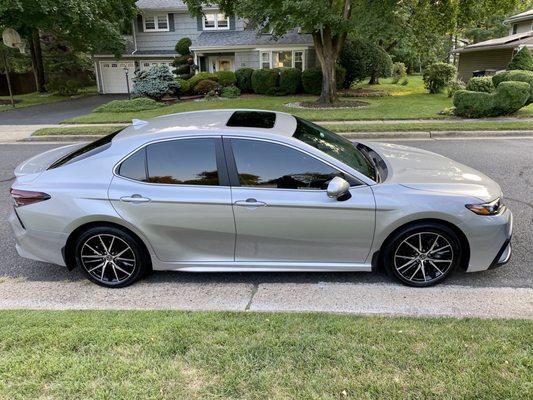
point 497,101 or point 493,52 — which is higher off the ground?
point 493,52

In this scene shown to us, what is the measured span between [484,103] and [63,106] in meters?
20.0

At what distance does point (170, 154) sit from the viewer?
13.1ft

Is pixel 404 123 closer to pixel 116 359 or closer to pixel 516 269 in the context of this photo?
pixel 516 269

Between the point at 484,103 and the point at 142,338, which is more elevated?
the point at 484,103

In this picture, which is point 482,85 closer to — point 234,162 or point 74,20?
point 234,162

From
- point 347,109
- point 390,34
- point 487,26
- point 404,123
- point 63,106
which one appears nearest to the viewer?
point 404,123

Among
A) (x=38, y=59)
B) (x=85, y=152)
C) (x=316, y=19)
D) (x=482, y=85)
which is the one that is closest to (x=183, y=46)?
(x=38, y=59)

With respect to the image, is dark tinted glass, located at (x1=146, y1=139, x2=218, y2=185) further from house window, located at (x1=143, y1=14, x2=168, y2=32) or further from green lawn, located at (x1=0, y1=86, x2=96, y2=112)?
house window, located at (x1=143, y1=14, x2=168, y2=32)

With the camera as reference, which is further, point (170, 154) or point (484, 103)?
point (484, 103)

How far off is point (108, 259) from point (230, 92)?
19.4 meters

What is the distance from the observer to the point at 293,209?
12.4 ft

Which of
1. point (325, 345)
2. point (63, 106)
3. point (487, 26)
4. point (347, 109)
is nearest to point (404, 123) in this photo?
point (347, 109)

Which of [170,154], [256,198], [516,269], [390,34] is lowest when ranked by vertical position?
[516,269]

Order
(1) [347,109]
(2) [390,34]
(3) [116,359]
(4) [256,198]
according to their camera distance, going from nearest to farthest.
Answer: (3) [116,359] → (4) [256,198] → (2) [390,34] → (1) [347,109]
